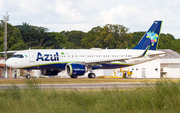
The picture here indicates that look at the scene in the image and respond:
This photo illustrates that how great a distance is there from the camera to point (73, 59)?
1622 inches

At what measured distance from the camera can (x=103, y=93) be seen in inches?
613

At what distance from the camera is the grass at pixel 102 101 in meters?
12.9

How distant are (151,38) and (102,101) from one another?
119 ft

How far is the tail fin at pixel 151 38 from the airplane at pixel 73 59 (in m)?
0.94

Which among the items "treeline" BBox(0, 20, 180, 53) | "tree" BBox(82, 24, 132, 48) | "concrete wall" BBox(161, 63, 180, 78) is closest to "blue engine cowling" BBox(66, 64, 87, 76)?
"concrete wall" BBox(161, 63, 180, 78)

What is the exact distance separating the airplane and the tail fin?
37.1 inches

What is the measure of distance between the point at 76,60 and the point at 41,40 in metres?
60.8

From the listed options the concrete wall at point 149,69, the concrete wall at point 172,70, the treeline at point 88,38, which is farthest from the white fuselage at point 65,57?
the treeline at point 88,38

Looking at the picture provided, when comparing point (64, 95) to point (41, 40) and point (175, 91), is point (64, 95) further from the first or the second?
point (41, 40)

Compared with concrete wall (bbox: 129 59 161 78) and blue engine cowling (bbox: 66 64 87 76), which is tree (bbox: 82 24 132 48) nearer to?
concrete wall (bbox: 129 59 161 78)

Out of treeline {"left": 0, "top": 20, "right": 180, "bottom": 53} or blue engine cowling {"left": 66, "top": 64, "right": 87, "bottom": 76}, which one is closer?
blue engine cowling {"left": 66, "top": 64, "right": 87, "bottom": 76}

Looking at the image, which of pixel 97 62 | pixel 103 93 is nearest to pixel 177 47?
pixel 97 62

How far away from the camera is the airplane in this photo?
127ft

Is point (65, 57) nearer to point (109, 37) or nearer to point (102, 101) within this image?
point (102, 101)
